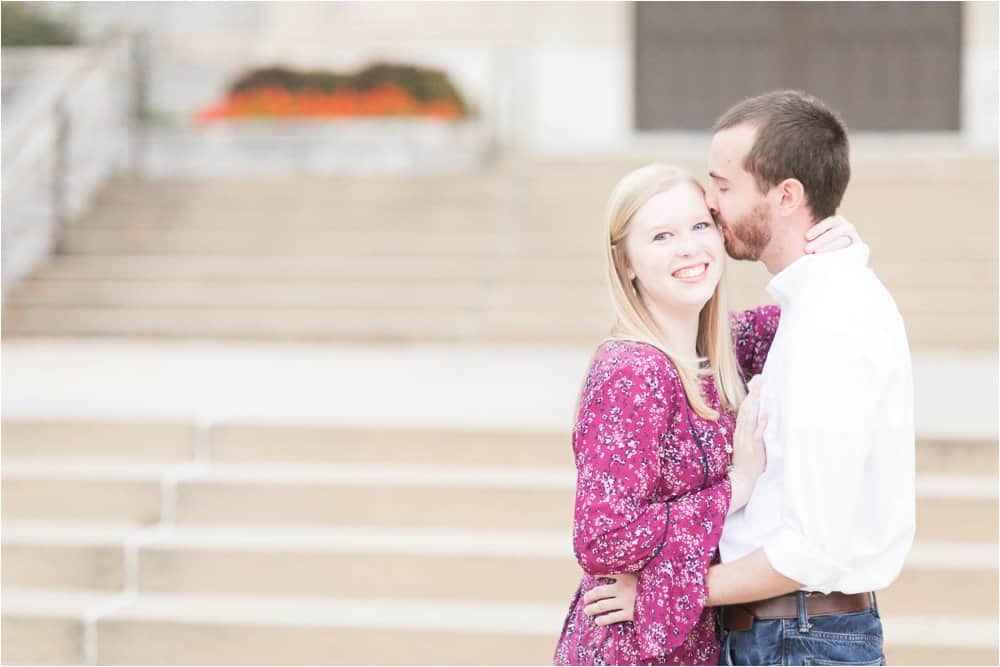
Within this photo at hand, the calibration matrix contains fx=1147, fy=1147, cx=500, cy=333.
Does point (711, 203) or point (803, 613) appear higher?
point (711, 203)

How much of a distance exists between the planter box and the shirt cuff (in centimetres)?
972

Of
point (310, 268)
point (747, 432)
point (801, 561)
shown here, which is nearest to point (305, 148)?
point (310, 268)

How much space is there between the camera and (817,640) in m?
2.39

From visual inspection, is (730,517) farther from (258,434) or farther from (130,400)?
(130,400)

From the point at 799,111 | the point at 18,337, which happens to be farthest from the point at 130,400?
the point at 799,111

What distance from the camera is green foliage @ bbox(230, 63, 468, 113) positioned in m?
12.7

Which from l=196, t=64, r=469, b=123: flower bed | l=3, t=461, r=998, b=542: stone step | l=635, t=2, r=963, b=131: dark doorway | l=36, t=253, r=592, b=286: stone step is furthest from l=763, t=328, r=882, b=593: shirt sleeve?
l=635, t=2, r=963, b=131: dark doorway

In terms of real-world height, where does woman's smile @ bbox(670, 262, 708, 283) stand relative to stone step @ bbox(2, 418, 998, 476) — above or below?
above

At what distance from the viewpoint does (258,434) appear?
527 cm

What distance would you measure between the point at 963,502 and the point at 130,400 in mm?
4141

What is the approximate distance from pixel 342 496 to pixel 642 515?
2.85m

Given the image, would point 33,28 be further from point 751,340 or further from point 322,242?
point 751,340

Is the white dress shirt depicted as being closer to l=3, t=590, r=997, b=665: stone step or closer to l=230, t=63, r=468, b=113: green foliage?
l=3, t=590, r=997, b=665: stone step

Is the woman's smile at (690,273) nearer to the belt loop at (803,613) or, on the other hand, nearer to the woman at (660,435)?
the woman at (660,435)
